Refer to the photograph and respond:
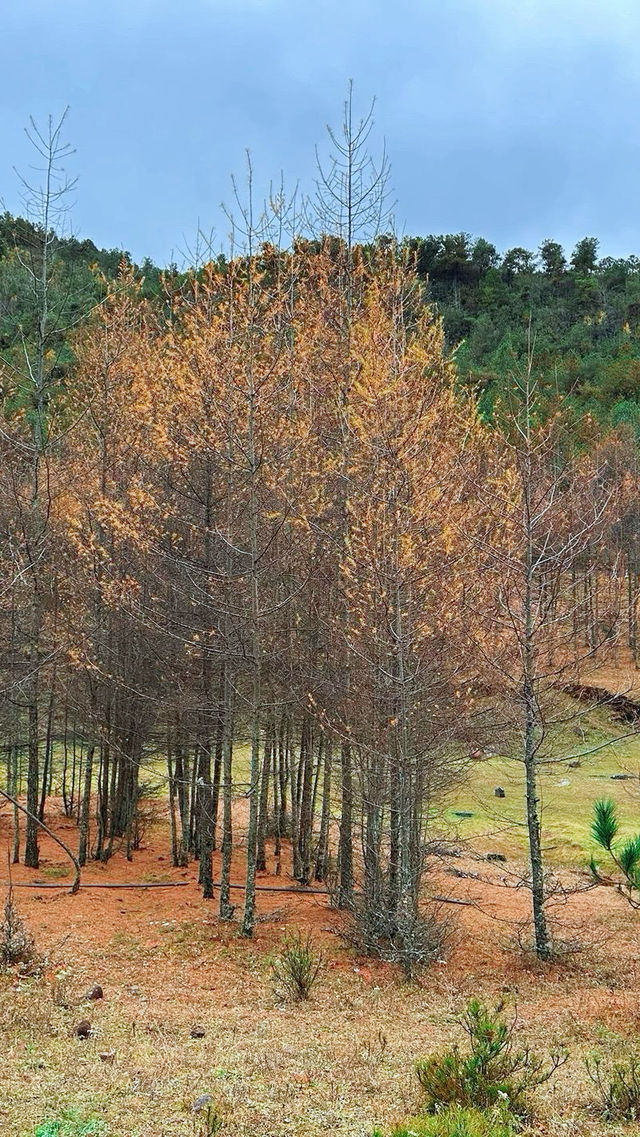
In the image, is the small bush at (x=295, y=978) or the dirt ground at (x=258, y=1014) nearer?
the dirt ground at (x=258, y=1014)

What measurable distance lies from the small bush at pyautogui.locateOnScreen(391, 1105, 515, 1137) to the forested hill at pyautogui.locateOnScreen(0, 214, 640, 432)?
114ft

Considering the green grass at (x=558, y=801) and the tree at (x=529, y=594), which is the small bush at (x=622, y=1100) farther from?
the green grass at (x=558, y=801)

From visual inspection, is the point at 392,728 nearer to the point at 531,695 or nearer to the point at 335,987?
the point at 531,695

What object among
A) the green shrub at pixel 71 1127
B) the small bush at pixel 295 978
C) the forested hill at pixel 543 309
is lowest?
the small bush at pixel 295 978

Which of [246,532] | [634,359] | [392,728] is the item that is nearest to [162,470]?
[246,532]

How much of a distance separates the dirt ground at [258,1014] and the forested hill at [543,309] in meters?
29.6

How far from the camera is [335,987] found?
816 cm

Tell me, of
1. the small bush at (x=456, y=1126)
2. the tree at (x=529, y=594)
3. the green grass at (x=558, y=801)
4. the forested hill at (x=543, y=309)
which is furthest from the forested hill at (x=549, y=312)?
the small bush at (x=456, y=1126)

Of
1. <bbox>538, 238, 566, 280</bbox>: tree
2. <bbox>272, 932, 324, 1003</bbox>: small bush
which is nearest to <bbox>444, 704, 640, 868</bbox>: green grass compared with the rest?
<bbox>272, 932, 324, 1003</bbox>: small bush

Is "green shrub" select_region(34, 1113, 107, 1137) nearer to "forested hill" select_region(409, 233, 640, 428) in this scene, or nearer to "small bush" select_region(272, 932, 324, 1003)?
"small bush" select_region(272, 932, 324, 1003)

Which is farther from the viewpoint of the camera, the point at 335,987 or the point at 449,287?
the point at 449,287

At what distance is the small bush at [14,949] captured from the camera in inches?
306

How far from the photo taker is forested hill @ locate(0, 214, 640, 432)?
44.1 meters

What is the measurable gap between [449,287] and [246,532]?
2725 inches
